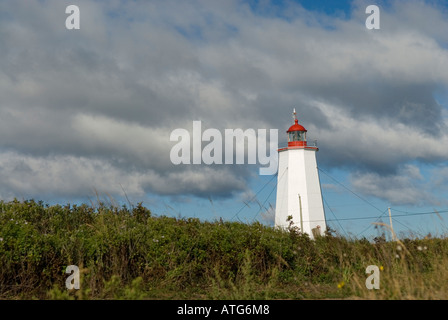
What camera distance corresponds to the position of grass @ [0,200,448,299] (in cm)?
822

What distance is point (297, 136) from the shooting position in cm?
3033

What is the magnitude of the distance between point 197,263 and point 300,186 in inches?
800

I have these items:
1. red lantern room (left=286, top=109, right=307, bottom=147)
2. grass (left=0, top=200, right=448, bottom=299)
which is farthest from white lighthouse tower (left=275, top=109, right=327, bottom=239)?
grass (left=0, top=200, right=448, bottom=299)

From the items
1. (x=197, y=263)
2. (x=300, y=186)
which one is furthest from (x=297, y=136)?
(x=197, y=263)

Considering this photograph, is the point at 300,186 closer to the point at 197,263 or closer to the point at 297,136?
the point at 297,136

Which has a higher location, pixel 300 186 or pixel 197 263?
pixel 300 186

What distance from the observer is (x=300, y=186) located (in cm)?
2942

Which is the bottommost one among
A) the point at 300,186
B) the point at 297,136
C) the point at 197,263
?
the point at 197,263

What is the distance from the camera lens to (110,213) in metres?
13.2

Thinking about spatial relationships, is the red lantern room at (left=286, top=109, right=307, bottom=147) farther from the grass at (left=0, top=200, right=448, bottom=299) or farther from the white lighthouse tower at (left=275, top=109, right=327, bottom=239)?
the grass at (left=0, top=200, right=448, bottom=299)

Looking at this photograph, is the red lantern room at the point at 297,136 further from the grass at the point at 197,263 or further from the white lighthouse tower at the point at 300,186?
the grass at the point at 197,263

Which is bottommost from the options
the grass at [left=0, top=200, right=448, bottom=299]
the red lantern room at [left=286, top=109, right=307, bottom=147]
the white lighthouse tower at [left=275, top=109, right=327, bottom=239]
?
the grass at [left=0, top=200, right=448, bottom=299]

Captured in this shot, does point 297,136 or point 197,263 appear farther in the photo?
point 297,136

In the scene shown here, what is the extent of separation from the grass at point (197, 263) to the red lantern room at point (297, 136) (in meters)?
17.6
